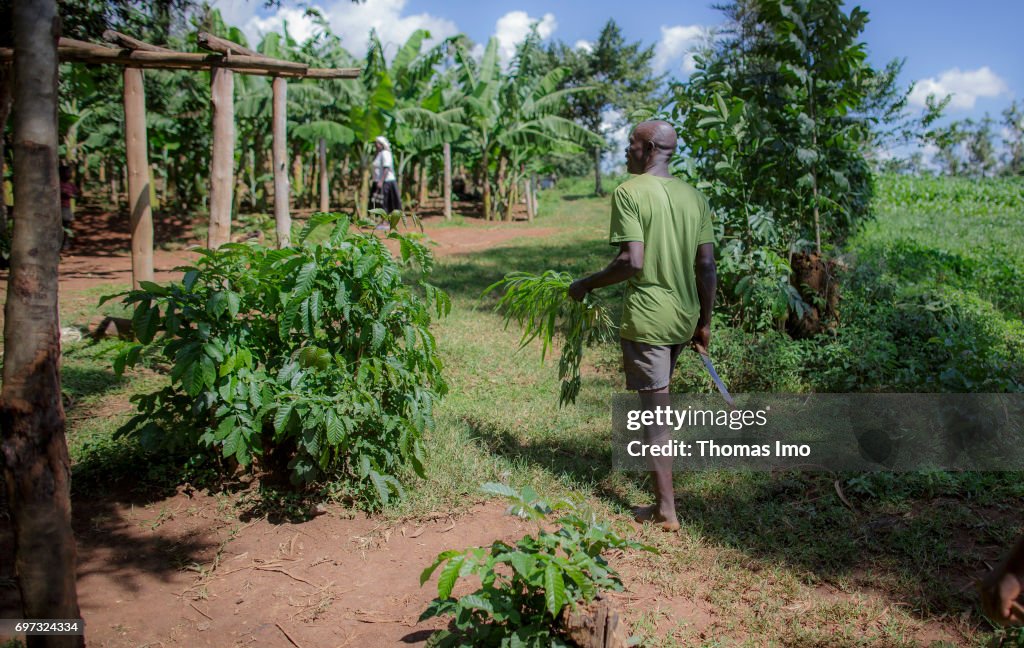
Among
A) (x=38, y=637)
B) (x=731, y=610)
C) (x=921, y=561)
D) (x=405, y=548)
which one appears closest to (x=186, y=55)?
(x=405, y=548)

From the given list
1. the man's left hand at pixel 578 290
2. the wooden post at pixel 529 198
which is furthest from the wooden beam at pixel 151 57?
the wooden post at pixel 529 198

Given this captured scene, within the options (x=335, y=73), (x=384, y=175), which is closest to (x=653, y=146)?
(x=335, y=73)

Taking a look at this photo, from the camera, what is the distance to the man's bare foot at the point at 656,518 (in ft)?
12.8

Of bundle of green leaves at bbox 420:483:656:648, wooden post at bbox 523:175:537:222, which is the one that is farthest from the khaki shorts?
wooden post at bbox 523:175:537:222

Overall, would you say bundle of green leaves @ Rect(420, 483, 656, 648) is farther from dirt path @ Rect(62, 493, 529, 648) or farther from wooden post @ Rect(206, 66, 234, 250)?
wooden post @ Rect(206, 66, 234, 250)

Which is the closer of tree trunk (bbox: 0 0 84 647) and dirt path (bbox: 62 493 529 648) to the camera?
tree trunk (bbox: 0 0 84 647)

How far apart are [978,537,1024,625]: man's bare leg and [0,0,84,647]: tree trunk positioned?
268cm

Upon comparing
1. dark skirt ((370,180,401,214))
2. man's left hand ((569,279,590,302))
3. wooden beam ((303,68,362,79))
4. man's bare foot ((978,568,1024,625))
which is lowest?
man's bare foot ((978,568,1024,625))

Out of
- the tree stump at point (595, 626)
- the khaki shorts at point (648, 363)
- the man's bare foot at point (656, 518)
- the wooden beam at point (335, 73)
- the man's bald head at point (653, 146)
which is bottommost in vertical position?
the man's bare foot at point (656, 518)

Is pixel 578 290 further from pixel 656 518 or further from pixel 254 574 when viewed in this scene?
pixel 254 574

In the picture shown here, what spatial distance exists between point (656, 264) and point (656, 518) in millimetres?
1383

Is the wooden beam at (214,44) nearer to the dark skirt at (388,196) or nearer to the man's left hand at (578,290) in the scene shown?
the man's left hand at (578,290)

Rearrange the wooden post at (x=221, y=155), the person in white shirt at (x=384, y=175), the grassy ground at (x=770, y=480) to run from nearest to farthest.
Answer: the grassy ground at (x=770, y=480) < the wooden post at (x=221, y=155) < the person in white shirt at (x=384, y=175)

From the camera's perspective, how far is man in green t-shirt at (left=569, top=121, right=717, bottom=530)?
359cm
